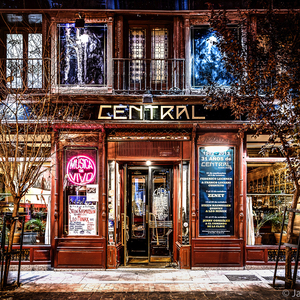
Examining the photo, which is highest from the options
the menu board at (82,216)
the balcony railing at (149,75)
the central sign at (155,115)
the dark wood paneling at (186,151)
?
the balcony railing at (149,75)

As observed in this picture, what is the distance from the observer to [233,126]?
8.92 m

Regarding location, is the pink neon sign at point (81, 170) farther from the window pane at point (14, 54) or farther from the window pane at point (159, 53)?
the window pane at point (159, 53)

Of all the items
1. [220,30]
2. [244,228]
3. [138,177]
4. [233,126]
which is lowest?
[244,228]

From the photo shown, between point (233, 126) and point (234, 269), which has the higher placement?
point (233, 126)

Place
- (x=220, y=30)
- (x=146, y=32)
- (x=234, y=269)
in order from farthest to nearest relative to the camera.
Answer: (x=146, y=32), (x=234, y=269), (x=220, y=30)

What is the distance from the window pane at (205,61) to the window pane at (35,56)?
4744 mm

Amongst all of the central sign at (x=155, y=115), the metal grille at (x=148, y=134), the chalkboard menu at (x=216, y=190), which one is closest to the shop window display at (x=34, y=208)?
the metal grille at (x=148, y=134)

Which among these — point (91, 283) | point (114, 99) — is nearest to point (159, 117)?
point (114, 99)

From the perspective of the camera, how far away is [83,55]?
30.6ft

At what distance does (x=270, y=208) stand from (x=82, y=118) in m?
6.37

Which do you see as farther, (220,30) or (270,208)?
(270,208)

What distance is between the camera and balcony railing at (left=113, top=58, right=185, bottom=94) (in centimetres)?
928

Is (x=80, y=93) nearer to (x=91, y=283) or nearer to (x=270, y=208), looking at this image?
(x=91, y=283)

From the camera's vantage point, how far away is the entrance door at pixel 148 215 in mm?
9562
